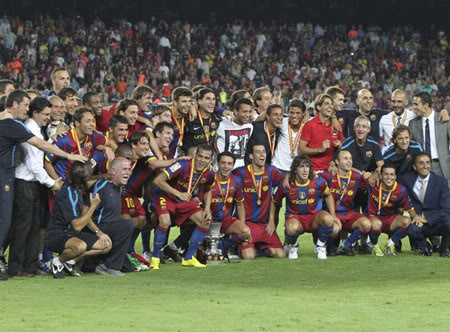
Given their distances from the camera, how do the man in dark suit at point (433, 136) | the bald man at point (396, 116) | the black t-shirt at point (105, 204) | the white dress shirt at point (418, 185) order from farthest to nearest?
the bald man at point (396, 116) → the man in dark suit at point (433, 136) → the white dress shirt at point (418, 185) → the black t-shirt at point (105, 204)

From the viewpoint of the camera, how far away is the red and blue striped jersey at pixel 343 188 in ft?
39.3

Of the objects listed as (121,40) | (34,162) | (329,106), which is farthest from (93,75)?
(34,162)

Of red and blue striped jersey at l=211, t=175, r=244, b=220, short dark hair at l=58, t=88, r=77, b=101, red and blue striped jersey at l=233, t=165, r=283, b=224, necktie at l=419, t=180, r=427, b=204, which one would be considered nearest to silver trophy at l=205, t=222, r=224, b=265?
red and blue striped jersey at l=211, t=175, r=244, b=220

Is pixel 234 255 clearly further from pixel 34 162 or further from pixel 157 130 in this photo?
pixel 34 162

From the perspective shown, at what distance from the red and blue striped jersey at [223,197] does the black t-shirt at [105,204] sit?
5.32ft

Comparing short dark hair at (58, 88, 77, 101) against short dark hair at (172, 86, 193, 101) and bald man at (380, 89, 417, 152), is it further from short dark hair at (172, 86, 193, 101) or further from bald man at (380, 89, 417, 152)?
bald man at (380, 89, 417, 152)

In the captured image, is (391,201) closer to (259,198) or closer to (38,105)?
(259,198)

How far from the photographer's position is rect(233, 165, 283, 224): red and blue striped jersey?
38.6 ft

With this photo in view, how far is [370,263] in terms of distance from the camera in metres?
11.1

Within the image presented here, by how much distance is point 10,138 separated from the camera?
954 centimetres

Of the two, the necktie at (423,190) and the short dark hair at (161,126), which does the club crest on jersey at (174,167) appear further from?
the necktie at (423,190)

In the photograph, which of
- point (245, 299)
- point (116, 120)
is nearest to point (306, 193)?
point (116, 120)

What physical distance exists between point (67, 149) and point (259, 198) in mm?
2487

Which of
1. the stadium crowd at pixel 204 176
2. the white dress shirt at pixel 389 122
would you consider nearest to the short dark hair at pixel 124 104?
the stadium crowd at pixel 204 176
